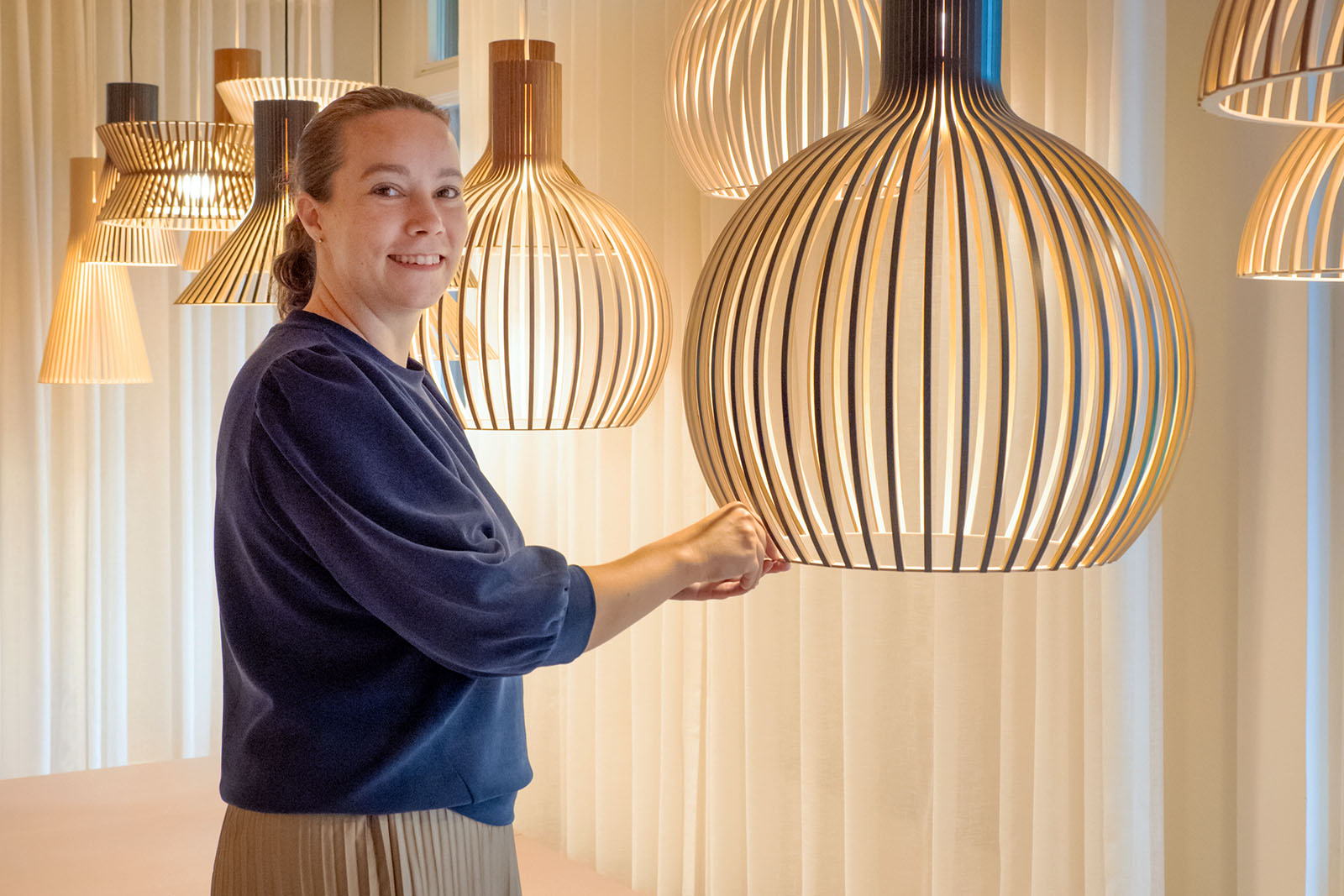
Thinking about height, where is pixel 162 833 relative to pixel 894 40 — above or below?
below

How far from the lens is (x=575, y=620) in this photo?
1.28 metres

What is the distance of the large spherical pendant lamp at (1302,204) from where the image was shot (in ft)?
3.76

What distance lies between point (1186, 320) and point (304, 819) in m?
0.95

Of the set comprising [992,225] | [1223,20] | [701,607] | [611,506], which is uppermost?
[1223,20]

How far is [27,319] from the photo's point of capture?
14.4ft

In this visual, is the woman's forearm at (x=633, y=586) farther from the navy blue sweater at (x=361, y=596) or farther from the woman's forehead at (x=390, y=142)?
the woman's forehead at (x=390, y=142)

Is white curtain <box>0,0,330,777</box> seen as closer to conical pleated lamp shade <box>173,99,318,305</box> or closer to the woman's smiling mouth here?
conical pleated lamp shade <box>173,99,318,305</box>

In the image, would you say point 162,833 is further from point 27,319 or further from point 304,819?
point 27,319

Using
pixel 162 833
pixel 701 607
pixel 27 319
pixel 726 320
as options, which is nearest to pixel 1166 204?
pixel 701 607

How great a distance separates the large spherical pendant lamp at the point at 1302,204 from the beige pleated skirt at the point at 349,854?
95 centimetres

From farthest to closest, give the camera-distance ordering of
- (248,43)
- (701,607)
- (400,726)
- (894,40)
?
(248,43), (701,607), (400,726), (894,40)

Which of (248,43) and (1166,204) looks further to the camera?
(248,43)

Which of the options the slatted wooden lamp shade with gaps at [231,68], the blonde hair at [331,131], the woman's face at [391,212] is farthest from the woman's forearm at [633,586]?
the slatted wooden lamp shade with gaps at [231,68]

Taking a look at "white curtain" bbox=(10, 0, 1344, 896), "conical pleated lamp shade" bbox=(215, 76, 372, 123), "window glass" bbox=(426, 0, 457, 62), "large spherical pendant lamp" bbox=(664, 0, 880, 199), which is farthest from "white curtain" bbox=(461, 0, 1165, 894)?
"conical pleated lamp shade" bbox=(215, 76, 372, 123)
